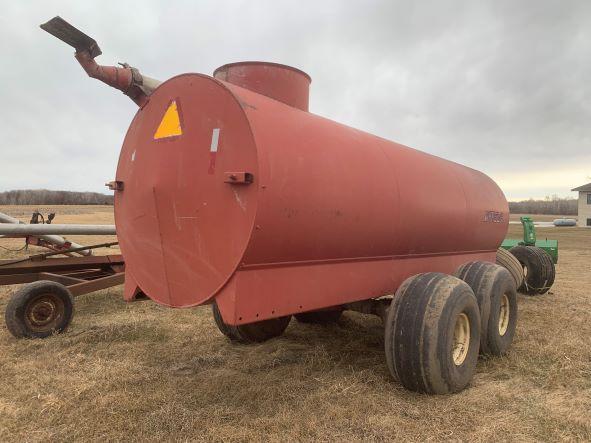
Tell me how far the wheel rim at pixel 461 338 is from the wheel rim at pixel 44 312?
456cm

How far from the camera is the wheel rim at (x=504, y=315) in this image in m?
4.99

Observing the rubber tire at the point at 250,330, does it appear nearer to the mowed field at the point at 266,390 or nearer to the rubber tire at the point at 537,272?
the mowed field at the point at 266,390

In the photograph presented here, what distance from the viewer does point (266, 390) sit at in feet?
12.5

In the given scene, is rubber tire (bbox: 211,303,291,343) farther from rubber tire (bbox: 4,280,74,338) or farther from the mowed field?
rubber tire (bbox: 4,280,74,338)

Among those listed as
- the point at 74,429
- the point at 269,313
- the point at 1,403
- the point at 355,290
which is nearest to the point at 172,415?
the point at 74,429

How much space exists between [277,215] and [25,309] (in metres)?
3.96

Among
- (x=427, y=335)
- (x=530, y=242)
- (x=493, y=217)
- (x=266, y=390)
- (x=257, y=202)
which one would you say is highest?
(x=257, y=202)

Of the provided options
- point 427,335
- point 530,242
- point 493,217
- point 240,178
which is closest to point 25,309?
point 240,178

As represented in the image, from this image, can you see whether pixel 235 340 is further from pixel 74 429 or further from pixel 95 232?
pixel 95 232

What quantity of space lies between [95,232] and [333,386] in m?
6.34

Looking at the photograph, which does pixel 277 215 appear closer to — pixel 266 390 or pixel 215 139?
pixel 215 139

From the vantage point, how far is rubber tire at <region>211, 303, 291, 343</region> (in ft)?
16.7

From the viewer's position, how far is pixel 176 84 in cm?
333

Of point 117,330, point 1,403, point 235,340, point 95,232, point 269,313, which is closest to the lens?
point 269,313
